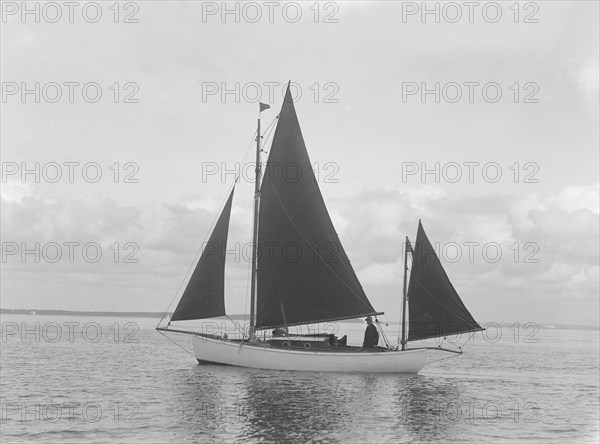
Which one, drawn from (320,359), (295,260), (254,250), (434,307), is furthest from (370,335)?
(254,250)

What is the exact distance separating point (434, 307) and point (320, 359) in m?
7.75

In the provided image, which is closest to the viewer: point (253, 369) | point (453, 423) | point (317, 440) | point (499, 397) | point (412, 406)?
point (317, 440)

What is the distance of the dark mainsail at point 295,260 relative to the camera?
43594 millimetres

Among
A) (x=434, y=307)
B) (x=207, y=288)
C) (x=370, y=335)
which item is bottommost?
(x=370, y=335)

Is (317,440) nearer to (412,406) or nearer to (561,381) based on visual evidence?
(412,406)

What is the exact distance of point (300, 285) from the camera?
43.6 meters

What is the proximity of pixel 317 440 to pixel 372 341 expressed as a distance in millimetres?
20465

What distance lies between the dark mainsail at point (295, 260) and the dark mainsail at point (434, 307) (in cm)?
297

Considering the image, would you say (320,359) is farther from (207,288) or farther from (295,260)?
(207,288)

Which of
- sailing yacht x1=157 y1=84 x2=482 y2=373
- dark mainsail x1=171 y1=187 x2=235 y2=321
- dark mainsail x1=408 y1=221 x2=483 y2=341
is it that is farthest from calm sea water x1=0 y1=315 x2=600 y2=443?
dark mainsail x1=171 y1=187 x2=235 y2=321

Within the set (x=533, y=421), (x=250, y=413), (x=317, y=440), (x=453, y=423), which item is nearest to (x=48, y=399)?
(x=250, y=413)

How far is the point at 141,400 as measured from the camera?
32469mm

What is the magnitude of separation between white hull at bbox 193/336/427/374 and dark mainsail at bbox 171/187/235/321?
2275mm

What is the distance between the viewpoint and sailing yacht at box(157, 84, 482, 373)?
42.8 meters
